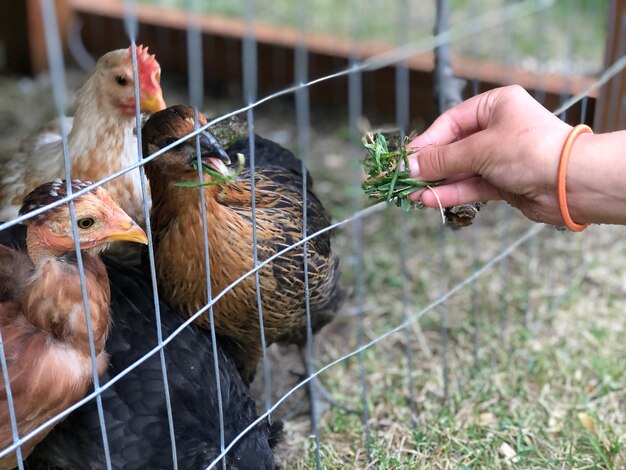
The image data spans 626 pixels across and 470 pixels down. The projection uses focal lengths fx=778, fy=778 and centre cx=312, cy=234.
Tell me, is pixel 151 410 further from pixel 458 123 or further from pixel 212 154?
pixel 458 123

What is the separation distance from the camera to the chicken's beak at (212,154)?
208 cm

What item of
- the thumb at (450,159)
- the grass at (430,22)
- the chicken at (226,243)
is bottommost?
the grass at (430,22)

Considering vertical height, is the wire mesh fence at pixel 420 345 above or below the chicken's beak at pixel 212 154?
below

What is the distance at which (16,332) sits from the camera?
187cm

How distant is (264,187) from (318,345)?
95cm

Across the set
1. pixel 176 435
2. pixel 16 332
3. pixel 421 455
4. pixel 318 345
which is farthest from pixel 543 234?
pixel 16 332

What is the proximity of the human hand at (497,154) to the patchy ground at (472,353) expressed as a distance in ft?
2.83

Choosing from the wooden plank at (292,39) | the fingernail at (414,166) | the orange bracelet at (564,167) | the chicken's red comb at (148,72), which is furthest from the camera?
the wooden plank at (292,39)

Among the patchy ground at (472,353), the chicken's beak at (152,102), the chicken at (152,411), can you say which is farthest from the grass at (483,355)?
the chicken's beak at (152,102)

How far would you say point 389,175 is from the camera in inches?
82.3

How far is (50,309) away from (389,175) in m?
0.93

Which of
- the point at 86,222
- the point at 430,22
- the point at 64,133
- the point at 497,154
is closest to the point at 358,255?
the point at 497,154

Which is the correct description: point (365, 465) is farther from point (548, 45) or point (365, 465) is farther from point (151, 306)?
point (548, 45)

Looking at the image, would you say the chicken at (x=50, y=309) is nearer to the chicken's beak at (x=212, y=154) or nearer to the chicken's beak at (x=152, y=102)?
the chicken's beak at (x=212, y=154)
